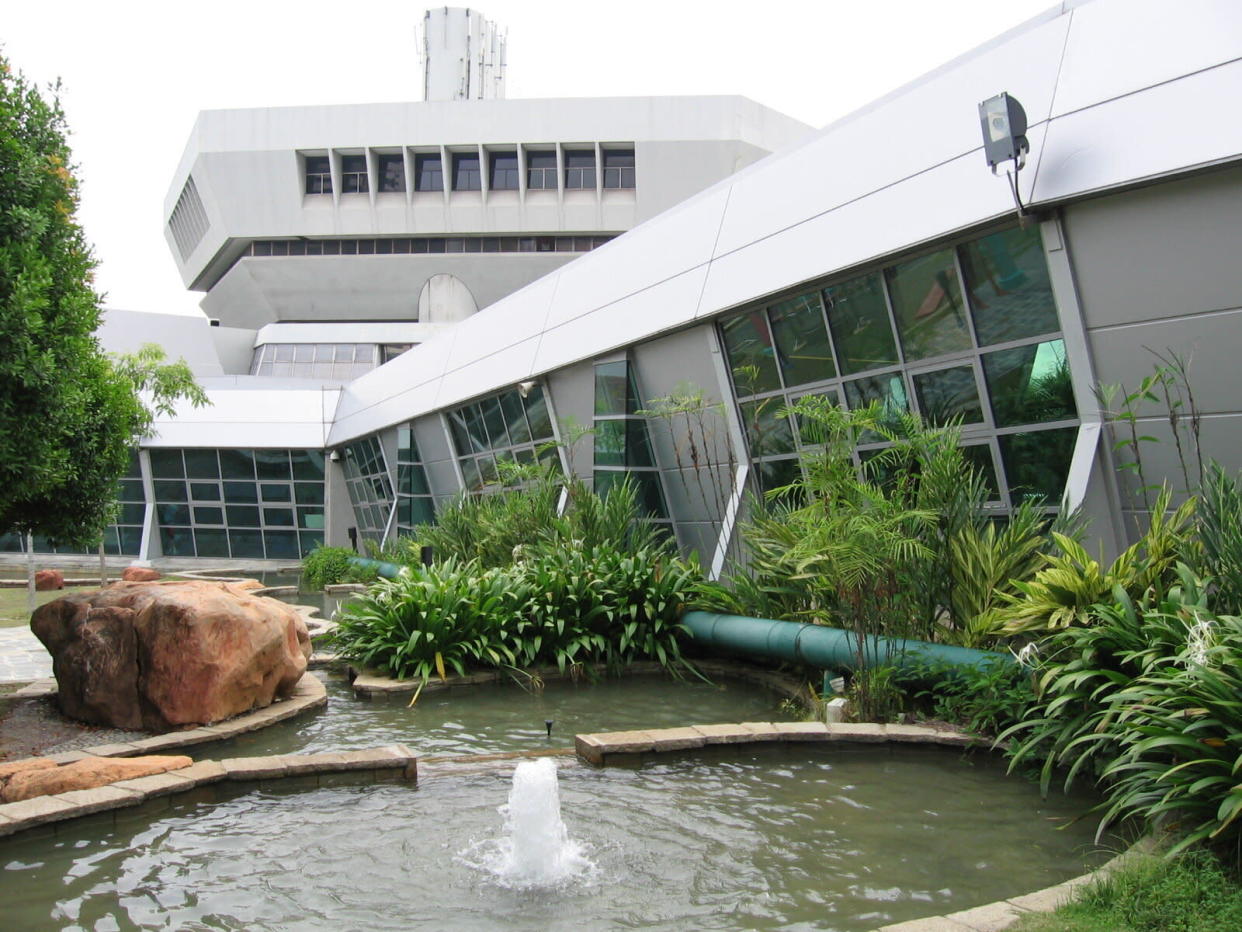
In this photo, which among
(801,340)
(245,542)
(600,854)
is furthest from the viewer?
(245,542)

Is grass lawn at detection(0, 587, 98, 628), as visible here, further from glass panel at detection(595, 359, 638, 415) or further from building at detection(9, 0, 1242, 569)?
building at detection(9, 0, 1242, 569)

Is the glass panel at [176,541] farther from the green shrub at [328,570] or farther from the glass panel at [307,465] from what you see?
the green shrub at [328,570]

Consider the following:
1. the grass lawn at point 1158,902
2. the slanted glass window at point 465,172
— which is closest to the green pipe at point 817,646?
the grass lawn at point 1158,902

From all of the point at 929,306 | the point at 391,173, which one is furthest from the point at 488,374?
the point at 391,173

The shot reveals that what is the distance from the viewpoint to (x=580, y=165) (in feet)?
138

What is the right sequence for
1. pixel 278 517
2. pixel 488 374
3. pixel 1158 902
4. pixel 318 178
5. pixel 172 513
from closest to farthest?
1. pixel 1158 902
2. pixel 488 374
3. pixel 278 517
4. pixel 172 513
5. pixel 318 178

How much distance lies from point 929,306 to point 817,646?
131 inches

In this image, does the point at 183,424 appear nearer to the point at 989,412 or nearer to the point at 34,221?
the point at 34,221

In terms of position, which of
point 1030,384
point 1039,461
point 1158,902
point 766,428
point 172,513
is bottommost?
point 1158,902

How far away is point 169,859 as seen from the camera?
206 inches

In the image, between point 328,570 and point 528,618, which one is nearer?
point 528,618

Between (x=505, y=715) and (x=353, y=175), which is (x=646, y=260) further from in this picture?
(x=353, y=175)

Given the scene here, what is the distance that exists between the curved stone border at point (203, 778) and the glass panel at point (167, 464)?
2732cm

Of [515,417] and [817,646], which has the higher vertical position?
[515,417]
